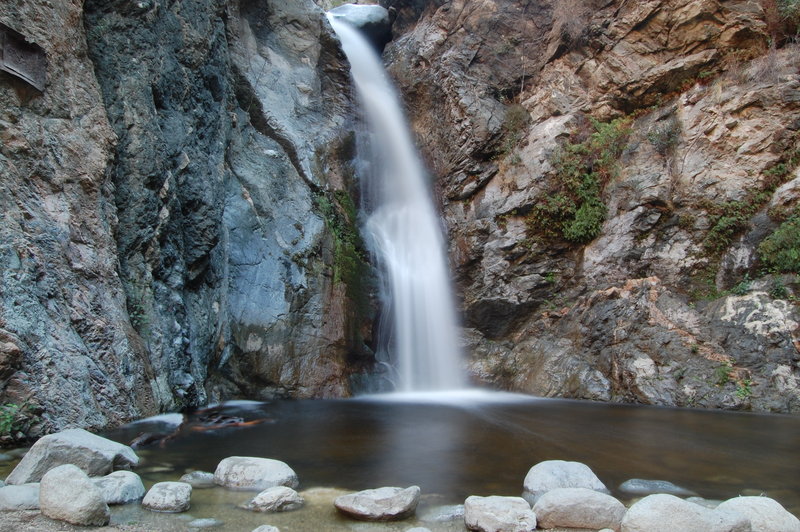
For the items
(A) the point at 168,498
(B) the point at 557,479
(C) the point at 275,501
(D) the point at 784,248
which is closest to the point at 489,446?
(B) the point at 557,479

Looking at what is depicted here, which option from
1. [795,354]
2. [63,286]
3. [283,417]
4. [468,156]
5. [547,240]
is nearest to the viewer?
[63,286]

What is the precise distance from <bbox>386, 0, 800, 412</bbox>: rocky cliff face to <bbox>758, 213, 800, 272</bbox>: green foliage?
0.04 m

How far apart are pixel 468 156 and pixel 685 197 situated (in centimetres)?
560

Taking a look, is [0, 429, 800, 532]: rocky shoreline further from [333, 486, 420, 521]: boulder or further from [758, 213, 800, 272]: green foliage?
[758, 213, 800, 272]: green foliage

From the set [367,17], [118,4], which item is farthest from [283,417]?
[367,17]

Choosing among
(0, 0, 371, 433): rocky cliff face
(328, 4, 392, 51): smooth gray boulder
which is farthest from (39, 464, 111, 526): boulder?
(328, 4, 392, 51): smooth gray boulder

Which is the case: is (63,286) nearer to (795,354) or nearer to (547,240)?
(547,240)

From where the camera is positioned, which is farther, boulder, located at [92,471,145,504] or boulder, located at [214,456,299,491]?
boulder, located at [214,456,299,491]

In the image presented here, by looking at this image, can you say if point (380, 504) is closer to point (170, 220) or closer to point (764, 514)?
point (764, 514)

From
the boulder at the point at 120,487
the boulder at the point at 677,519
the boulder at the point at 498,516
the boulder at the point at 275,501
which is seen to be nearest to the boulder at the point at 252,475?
the boulder at the point at 275,501

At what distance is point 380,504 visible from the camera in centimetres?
352

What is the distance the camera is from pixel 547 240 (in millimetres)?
12805

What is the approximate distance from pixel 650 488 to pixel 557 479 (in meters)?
0.86

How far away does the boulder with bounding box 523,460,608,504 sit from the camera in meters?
4.12
